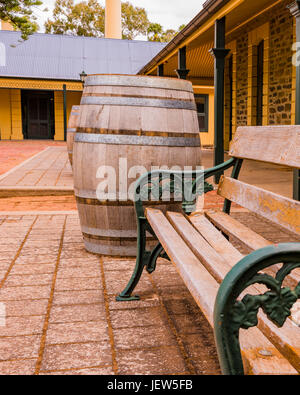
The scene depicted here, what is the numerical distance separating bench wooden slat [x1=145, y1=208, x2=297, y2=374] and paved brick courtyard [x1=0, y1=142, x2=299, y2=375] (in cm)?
46

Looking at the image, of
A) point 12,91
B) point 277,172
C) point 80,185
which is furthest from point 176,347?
point 12,91

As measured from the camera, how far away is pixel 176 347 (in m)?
2.16

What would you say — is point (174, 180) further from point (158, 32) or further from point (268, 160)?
point (158, 32)

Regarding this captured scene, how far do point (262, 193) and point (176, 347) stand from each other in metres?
0.85

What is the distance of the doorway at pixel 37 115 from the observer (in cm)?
2591

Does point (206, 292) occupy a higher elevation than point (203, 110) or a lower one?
lower

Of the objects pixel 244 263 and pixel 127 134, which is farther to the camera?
pixel 127 134

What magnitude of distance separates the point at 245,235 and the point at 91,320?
2.96ft

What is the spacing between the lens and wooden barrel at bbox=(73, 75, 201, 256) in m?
3.21

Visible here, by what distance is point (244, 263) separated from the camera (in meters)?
1.14

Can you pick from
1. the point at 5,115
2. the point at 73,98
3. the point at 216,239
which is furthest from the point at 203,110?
the point at 216,239

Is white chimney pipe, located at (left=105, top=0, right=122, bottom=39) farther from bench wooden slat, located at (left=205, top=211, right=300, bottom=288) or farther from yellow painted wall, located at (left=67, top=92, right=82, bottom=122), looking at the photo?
bench wooden slat, located at (left=205, top=211, right=300, bottom=288)

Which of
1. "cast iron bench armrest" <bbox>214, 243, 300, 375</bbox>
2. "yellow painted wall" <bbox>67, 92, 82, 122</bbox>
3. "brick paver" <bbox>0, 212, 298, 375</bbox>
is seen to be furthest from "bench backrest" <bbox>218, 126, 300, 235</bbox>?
"yellow painted wall" <bbox>67, 92, 82, 122</bbox>

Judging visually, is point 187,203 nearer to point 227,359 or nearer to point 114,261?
point 114,261
